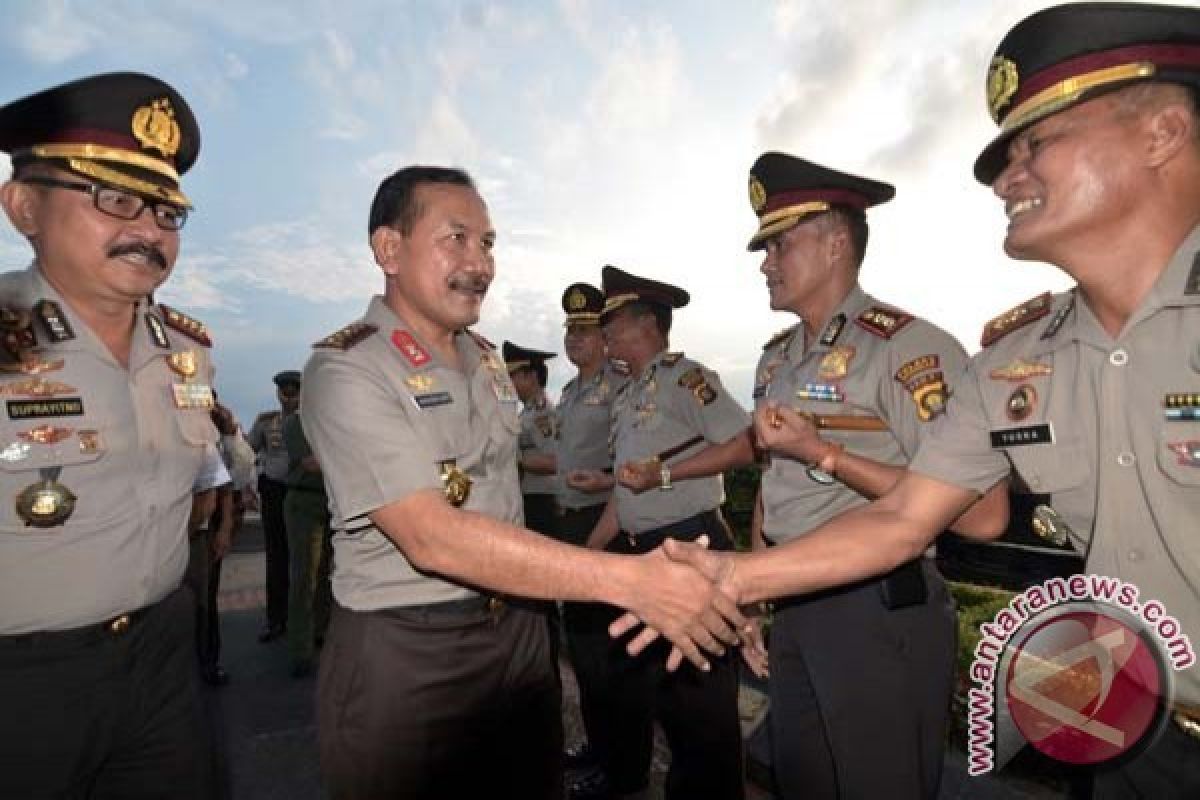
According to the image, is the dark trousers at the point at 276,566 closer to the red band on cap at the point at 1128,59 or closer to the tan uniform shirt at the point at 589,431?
the tan uniform shirt at the point at 589,431


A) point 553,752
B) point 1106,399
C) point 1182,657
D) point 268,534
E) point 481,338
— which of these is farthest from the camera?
point 268,534

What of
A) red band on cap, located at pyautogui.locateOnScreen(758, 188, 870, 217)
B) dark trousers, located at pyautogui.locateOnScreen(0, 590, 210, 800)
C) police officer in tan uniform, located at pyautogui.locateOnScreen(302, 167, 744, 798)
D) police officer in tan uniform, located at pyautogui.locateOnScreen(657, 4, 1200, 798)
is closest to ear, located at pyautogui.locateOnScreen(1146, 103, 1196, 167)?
police officer in tan uniform, located at pyautogui.locateOnScreen(657, 4, 1200, 798)

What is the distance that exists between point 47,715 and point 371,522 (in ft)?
3.53

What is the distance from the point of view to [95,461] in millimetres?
2195

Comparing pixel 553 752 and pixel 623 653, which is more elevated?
pixel 553 752

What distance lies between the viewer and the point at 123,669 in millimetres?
2119

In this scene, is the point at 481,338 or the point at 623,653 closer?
the point at 481,338

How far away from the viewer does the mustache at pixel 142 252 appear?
2.29 m

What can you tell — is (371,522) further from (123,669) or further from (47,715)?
(47,715)

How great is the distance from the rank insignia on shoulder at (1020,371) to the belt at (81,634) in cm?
297

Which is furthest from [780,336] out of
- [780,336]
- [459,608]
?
[459,608]

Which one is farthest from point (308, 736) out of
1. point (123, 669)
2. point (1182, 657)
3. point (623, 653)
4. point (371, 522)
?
point (1182, 657)

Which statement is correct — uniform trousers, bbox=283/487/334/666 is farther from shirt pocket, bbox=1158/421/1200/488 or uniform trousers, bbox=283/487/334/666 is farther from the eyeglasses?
shirt pocket, bbox=1158/421/1200/488

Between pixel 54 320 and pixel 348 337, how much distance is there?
0.99m
